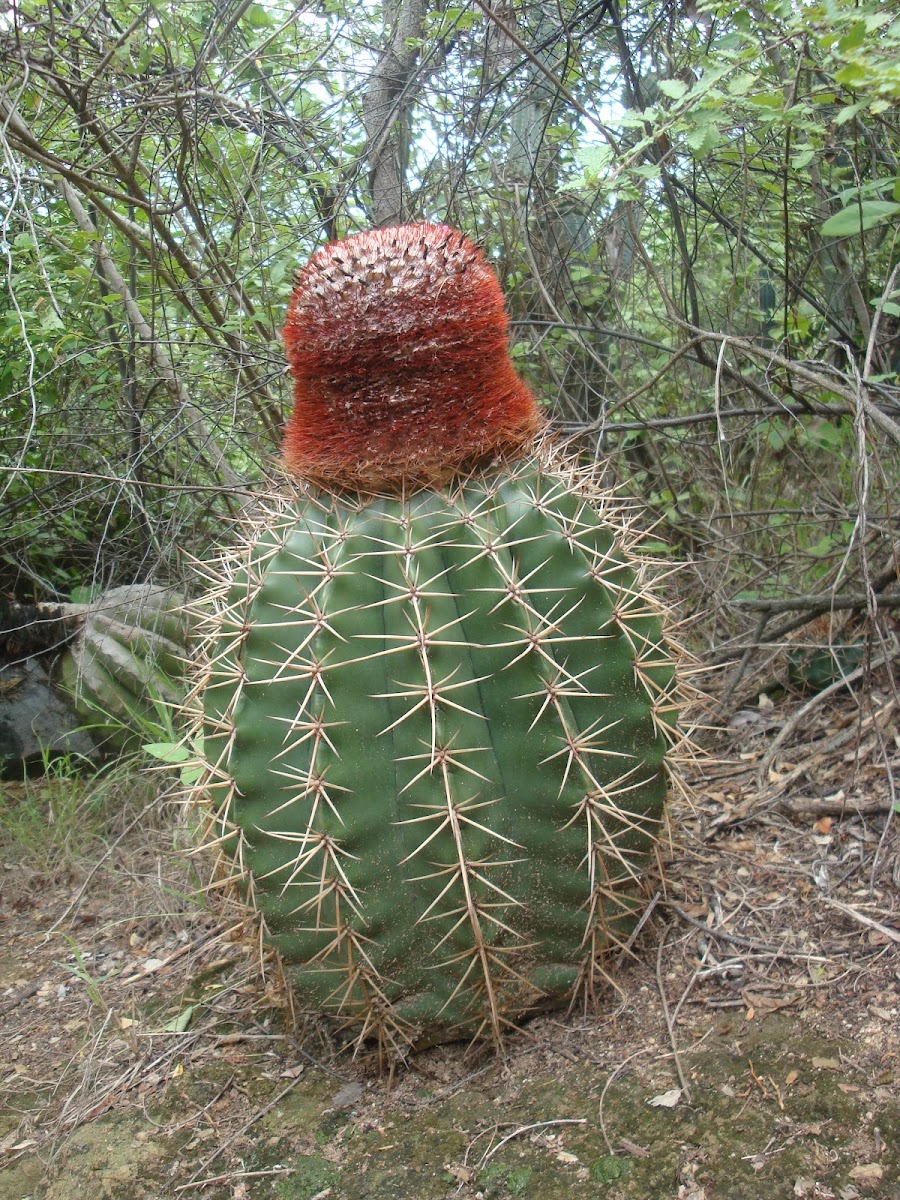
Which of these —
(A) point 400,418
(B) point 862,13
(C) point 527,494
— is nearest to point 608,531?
(C) point 527,494

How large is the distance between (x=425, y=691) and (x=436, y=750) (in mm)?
107

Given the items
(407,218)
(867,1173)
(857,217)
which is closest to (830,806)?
(867,1173)

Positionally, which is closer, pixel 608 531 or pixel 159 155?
pixel 608 531

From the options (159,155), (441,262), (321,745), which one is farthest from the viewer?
(159,155)

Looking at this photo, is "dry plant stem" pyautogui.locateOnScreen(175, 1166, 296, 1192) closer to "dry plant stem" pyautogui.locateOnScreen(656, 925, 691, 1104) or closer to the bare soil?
the bare soil

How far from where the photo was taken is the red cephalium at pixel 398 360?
6.27ft

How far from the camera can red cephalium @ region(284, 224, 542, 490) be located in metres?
1.91

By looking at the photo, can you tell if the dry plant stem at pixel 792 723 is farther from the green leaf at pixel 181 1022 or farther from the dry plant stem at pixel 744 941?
the green leaf at pixel 181 1022

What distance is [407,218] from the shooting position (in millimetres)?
3639

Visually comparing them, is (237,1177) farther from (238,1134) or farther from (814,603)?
(814,603)

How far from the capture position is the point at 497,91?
3469mm

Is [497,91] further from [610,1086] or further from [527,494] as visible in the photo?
[610,1086]

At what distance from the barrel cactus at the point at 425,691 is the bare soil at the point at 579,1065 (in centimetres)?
14

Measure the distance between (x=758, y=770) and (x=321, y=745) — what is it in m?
1.48
